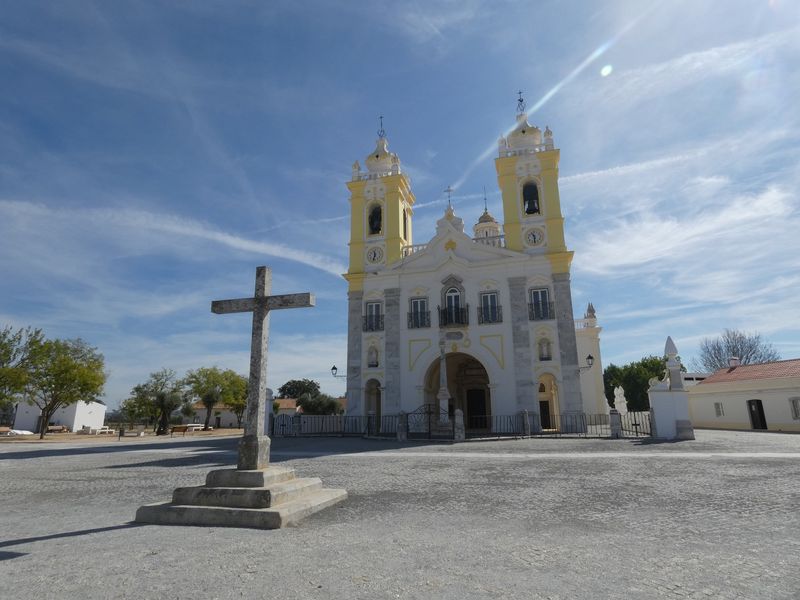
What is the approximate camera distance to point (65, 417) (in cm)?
4744

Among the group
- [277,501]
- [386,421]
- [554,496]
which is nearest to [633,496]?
[554,496]

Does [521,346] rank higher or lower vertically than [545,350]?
higher

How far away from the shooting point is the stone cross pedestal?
4.82 meters

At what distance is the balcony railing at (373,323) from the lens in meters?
25.4

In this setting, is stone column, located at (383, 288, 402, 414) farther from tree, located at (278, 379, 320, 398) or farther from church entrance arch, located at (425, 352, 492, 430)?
tree, located at (278, 379, 320, 398)

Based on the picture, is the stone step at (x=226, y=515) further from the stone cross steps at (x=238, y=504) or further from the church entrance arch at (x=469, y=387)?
the church entrance arch at (x=469, y=387)

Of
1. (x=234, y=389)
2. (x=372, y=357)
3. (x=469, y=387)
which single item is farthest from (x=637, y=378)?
(x=234, y=389)

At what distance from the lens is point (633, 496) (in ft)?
19.7

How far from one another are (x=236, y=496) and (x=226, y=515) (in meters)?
0.25

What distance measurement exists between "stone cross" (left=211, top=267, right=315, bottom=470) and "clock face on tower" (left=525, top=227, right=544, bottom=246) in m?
20.4

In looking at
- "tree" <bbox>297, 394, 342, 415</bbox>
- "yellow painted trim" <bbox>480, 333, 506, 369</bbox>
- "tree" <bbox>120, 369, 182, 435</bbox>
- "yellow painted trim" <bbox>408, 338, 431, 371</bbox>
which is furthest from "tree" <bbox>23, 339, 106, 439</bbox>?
"yellow painted trim" <bbox>480, 333, 506, 369</bbox>

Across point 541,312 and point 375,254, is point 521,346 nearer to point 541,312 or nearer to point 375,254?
point 541,312

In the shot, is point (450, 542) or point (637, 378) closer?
point (450, 542)

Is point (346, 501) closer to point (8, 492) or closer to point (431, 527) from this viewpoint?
point (431, 527)
